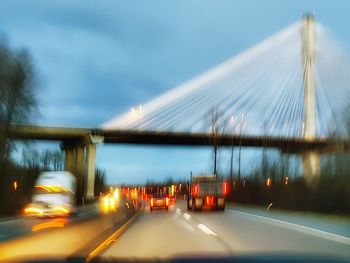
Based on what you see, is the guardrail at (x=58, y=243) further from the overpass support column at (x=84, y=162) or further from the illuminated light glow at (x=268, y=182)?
the overpass support column at (x=84, y=162)

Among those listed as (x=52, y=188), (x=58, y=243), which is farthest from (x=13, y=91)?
(x=58, y=243)

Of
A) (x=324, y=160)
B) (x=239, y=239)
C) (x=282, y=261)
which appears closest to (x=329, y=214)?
(x=324, y=160)

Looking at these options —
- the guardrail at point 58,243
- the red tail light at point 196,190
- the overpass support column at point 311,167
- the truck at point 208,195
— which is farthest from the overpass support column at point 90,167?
the guardrail at point 58,243

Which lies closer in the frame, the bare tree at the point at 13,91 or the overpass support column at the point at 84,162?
the bare tree at the point at 13,91

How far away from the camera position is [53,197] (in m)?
38.7

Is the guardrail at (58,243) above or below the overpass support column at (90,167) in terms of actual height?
below

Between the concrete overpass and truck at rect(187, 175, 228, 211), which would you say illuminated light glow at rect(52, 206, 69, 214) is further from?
the concrete overpass

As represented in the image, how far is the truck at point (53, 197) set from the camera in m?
38.5

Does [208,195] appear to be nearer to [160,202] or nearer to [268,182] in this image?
[160,202]

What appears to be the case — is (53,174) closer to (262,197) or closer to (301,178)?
(301,178)

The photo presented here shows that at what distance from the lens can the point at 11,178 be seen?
51594 millimetres

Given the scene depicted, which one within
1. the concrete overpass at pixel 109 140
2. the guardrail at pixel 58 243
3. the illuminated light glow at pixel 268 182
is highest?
the concrete overpass at pixel 109 140

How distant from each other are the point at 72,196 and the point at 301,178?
18.3 metres

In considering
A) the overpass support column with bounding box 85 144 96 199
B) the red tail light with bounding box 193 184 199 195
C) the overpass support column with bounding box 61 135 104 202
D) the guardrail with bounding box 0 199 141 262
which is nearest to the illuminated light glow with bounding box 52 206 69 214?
the guardrail with bounding box 0 199 141 262
